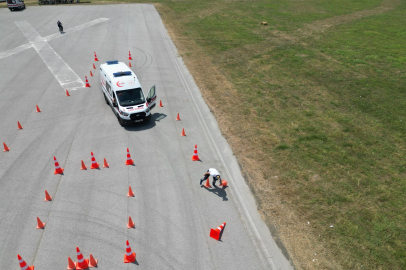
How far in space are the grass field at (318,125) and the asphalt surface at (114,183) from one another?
121 cm

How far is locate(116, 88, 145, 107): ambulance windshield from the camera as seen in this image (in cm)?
1582

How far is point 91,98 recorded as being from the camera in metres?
19.1

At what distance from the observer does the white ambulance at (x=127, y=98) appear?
50.8ft

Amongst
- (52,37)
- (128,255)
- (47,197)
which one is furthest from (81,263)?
(52,37)

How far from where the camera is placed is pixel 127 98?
16.0 metres

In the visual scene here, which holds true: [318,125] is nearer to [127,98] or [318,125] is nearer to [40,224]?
[127,98]

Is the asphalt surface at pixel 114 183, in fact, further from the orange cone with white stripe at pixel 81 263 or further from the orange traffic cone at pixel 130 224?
the orange cone with white stripe at pixel 81 263

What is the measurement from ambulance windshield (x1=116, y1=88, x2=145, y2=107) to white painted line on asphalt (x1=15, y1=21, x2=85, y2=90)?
256 inches

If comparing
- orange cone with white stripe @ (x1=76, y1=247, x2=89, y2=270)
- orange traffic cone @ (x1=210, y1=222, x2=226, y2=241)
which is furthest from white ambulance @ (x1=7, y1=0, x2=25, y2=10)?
orange traffic cone @ (x1=210, y1=222, x2=226, y2=241)

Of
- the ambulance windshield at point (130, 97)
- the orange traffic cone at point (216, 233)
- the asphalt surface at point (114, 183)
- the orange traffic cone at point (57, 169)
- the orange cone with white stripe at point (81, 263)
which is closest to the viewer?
the orange cone with white stripe at point (81, 263)

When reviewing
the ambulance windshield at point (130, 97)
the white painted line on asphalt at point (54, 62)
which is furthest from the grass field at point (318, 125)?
the white painted line on asphalt at point (54, 62)

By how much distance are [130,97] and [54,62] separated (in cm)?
1337

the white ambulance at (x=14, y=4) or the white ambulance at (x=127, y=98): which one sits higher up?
the white ambulance at (x=14, y=4)

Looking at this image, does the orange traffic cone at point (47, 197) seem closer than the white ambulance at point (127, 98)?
Yes
